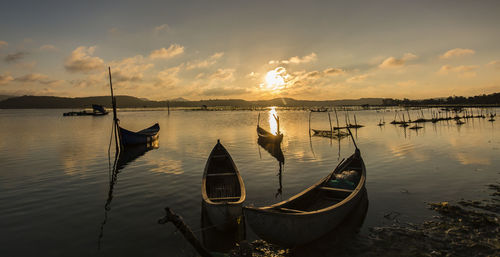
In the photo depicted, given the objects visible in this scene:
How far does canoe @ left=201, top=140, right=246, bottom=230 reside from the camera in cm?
851

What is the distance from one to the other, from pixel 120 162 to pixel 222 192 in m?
14.7

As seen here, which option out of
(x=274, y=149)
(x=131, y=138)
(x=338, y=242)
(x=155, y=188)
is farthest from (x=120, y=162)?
(x=338, y=242)

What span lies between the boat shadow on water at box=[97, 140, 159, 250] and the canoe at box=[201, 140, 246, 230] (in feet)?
13.5

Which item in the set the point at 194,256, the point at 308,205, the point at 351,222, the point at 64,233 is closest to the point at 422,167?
the point at 351,222

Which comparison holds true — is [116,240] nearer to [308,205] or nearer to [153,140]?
[308,205]

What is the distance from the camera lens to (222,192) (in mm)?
12250

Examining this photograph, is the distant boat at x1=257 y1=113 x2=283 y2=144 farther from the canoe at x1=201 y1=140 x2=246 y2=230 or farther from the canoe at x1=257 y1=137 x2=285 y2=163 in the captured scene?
the canoe at x1=201 y1=140 x2=246 y2=230

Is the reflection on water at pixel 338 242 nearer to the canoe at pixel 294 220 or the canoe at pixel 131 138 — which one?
the canoe at pixel 294 220

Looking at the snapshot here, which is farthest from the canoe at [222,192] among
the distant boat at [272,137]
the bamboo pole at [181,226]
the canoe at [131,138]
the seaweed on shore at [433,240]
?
the canoe at [131,138]

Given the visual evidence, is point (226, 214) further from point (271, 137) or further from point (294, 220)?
point (271, 137)

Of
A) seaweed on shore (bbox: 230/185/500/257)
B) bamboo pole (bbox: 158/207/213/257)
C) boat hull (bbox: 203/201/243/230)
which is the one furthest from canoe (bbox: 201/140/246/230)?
bamboo pole (bbox: 158/207/213/257)

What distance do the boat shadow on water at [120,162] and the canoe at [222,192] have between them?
13.5 ft

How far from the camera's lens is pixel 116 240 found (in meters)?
9.13

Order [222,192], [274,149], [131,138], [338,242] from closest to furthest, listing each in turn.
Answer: [338,242] < [222,192] < [274,149] < [131,138]
